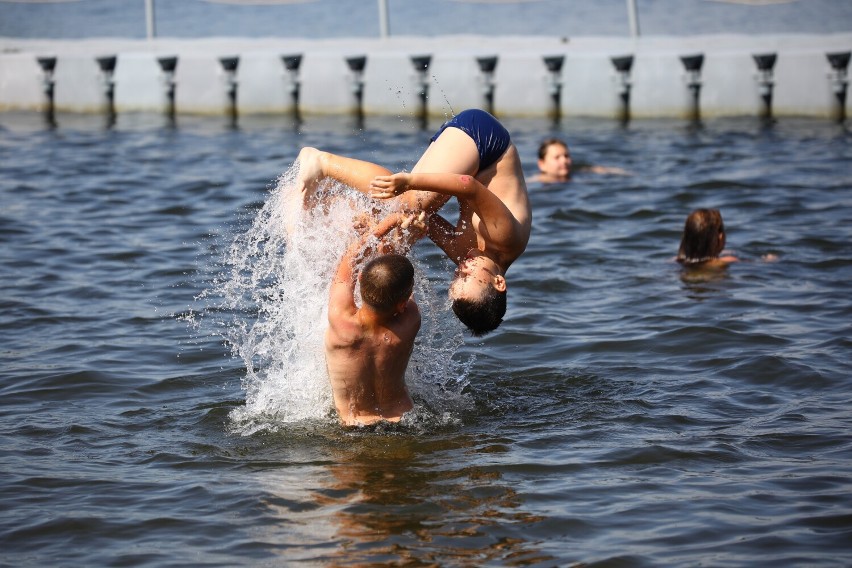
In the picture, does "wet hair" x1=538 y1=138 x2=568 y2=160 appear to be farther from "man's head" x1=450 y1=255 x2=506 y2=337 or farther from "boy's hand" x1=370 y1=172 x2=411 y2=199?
"boy's hand" x1=370 y1=172 x2=411 y2=199

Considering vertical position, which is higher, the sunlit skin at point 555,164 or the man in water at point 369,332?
the sunlit skin at point 555,164

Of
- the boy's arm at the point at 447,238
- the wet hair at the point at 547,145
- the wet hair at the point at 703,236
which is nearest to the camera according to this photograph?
the boy's arm at the point at 447,238

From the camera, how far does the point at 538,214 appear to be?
13688 millimetres

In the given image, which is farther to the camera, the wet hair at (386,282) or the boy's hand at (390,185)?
the wet hair at (386,282)

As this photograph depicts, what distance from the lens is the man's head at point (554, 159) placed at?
14.6m

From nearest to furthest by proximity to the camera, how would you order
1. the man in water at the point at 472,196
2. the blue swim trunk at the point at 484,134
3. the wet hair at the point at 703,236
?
the man in water at the point at 472,196 < the blue swim trunk at the point at 484,134 < the wet hair at the point at 703,236

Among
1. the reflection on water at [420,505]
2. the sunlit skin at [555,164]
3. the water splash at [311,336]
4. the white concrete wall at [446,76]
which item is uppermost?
the white concrete wall at [446,76]

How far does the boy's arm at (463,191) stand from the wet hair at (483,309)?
345mm

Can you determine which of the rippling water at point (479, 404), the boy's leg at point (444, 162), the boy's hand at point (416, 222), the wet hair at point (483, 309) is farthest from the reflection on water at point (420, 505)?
the boy's leg at point (444, 162)

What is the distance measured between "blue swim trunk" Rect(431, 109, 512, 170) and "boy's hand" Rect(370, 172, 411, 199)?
36.1 inches

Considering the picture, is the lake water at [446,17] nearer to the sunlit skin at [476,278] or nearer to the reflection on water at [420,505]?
the sunlit skin at [476,278]

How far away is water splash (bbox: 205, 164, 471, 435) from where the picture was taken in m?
7.48

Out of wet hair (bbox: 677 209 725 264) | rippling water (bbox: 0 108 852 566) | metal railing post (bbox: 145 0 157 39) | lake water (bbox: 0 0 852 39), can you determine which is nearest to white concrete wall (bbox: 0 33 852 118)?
metal railing post (bbox: 145 0 157 39)

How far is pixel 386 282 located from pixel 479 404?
1.57m
